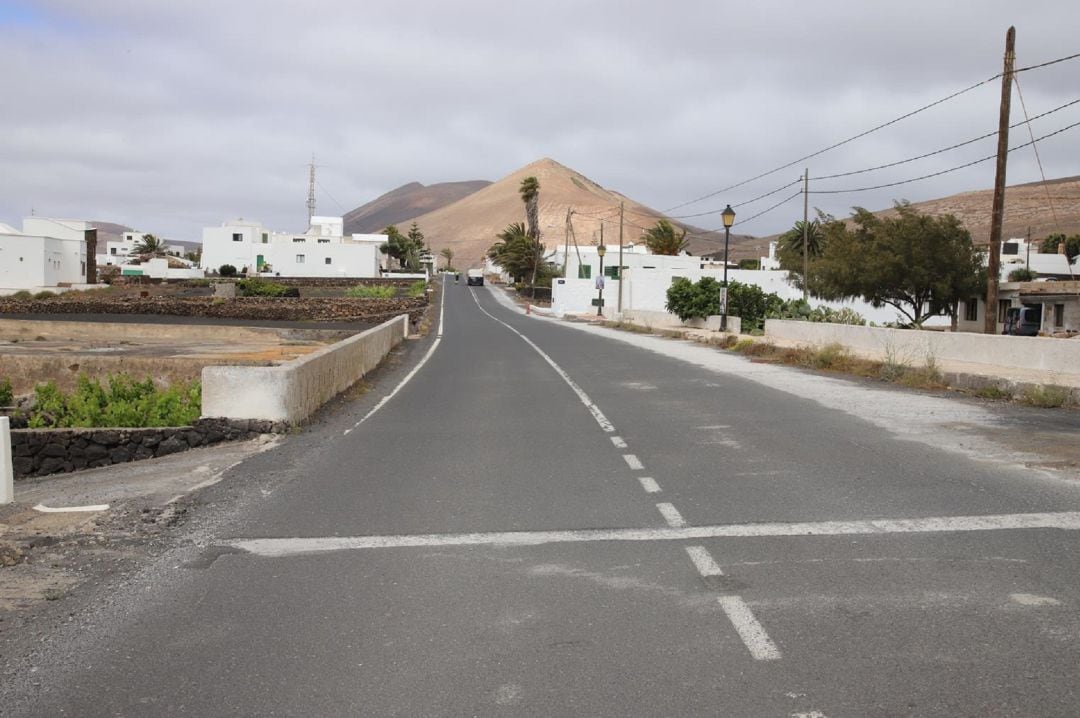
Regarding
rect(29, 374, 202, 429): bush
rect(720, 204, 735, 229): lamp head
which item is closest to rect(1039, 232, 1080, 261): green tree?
rect(720, 204, 735, 229): lamp head

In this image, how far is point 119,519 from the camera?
805 centimetres

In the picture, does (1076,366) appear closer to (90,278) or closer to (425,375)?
(425,375)

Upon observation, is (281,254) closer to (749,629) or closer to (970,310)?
(970,310)

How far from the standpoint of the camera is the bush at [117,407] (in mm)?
18500

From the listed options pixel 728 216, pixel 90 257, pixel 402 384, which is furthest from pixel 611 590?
pixel 90 257

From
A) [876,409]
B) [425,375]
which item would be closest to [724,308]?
[425,375]

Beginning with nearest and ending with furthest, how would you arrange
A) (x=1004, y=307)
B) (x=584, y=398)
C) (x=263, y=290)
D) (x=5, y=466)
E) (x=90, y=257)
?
(x=5, y=466), (x=584, y=398), (x=1004, y=307), (x=263, y=290), (x=90, y=257)

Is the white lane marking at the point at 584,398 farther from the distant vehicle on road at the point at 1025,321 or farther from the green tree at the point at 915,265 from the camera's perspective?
the green tree at the point at 915,265

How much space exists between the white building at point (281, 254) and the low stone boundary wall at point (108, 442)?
331 feet

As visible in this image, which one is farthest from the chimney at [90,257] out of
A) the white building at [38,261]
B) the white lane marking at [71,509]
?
the white lane marking at [71,509]

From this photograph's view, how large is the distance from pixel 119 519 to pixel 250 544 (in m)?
1.59

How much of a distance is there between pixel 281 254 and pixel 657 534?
113 metres

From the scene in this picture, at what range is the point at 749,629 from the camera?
5.19 metres

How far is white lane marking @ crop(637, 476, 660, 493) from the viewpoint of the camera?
8.88m
